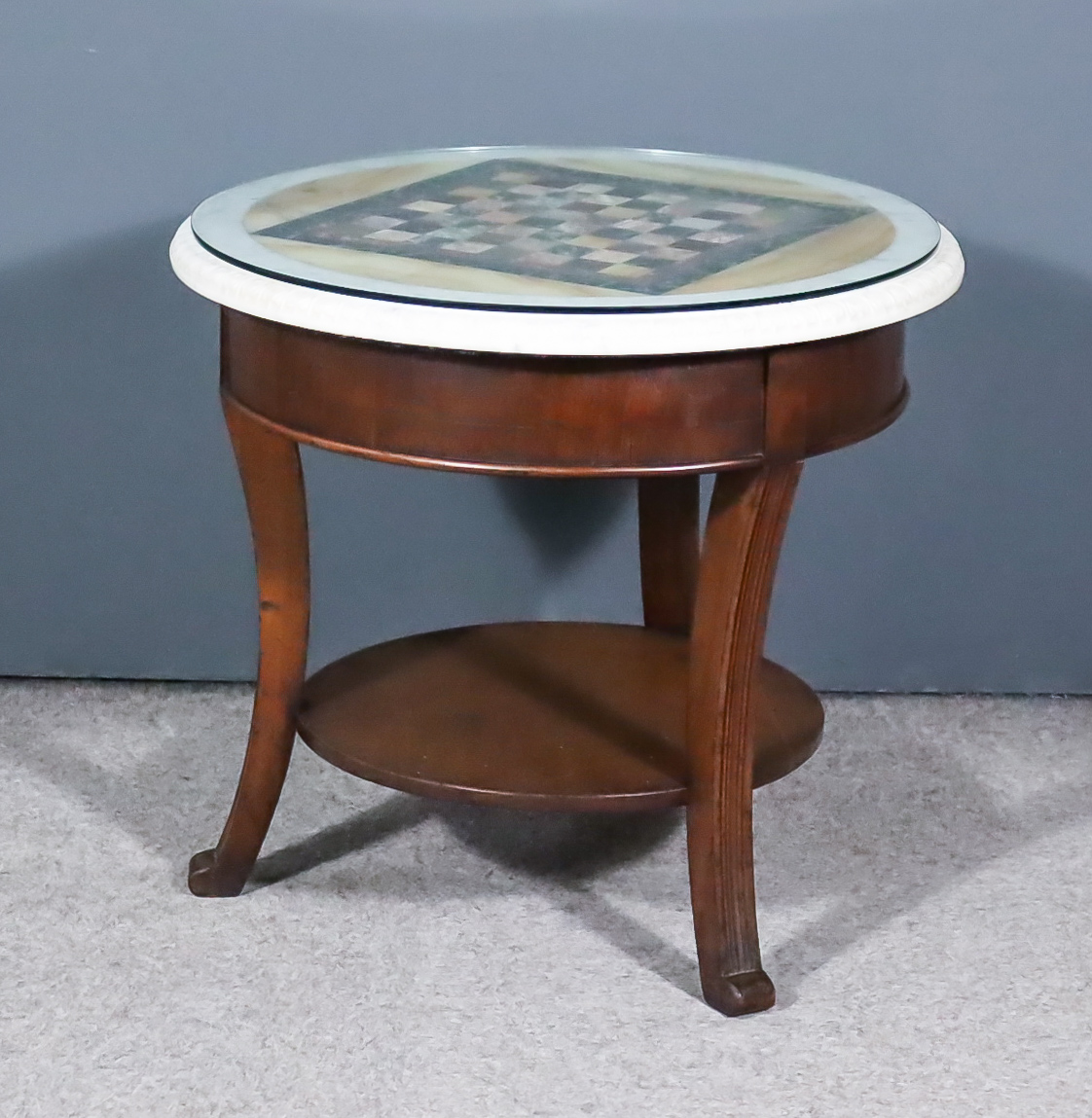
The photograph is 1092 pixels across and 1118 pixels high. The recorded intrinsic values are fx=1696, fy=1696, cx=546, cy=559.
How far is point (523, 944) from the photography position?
5.77 ft

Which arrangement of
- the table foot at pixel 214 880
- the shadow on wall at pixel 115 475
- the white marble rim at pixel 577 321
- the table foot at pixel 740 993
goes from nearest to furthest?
1. the white marble rim at pixel 577 321
2. the table foot at pixel 740 993
3. the table foot at pixel 214 880
4. the shadow on wall at pixel 115 475

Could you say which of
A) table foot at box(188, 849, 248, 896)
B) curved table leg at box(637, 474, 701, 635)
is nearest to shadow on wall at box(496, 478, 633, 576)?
curved table leg at box(637, 474, 701, 635)

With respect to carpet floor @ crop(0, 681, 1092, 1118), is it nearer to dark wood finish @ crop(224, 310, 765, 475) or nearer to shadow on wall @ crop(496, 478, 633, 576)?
shadow on wall @ crop(496, 478, 633, 576)

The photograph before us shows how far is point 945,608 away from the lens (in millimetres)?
2314

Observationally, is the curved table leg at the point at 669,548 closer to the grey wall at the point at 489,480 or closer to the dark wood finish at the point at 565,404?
the grey wall at the point at 489,480

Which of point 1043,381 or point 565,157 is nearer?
point 565,157

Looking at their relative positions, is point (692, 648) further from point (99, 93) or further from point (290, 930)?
point (99, 93)

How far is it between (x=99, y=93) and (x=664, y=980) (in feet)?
4.10

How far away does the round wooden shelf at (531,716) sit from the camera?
1.69m

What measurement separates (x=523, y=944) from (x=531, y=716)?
0.24 metres

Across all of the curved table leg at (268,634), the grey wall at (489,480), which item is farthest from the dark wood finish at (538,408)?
the grey wall at (489,480)

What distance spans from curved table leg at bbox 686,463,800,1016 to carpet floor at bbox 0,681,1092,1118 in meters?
0.06

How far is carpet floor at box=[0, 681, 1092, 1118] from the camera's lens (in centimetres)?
155

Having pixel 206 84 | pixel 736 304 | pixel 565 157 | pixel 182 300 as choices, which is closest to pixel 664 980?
pixel 736 304
